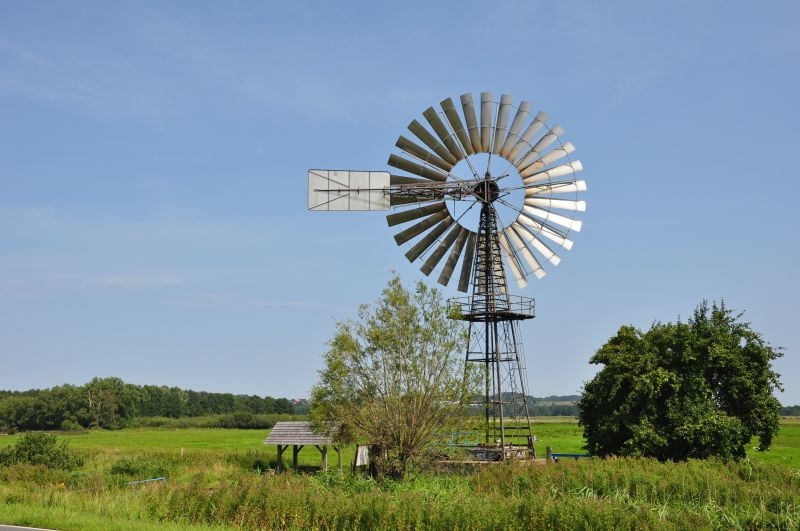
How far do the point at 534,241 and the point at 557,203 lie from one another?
1.92m

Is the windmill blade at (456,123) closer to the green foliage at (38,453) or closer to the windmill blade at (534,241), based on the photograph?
the windmill blade at (534,241)

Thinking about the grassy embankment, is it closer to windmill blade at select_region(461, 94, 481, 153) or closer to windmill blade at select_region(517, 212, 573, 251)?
windmill blade at select_region(517, 212, 573, 251)

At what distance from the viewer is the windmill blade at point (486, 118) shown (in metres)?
29.5

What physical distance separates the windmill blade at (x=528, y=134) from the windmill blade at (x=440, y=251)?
4082 mm

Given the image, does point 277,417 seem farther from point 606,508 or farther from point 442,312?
point 606,508

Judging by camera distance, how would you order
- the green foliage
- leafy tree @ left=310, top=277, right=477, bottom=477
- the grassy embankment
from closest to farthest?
the grassy embankment, leafy tree @ left=310, top=277, right=477, bottom=477, the green foliage

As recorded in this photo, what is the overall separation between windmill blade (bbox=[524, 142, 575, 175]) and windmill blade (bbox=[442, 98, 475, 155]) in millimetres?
2817

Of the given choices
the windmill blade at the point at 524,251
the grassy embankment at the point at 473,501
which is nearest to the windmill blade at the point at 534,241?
the windmill blade at the point at 524,251

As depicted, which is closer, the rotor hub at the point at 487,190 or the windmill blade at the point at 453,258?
the rotor hub at the point at 487,190

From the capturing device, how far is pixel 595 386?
1307 inches

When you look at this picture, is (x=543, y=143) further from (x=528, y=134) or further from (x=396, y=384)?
(x=396, y=384)

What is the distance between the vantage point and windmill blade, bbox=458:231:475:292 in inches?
1246

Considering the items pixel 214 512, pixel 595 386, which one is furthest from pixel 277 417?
pixel 214 512

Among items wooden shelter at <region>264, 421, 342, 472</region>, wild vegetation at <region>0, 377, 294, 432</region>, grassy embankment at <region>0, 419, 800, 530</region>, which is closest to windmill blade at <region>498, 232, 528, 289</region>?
grassy embankment at <region>0, 419, 800, 530</region>
